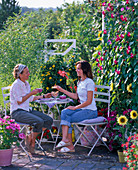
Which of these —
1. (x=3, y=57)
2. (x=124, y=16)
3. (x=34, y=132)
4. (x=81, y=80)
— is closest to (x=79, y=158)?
(x=34, y=132)

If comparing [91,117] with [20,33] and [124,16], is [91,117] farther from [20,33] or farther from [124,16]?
[20,33]

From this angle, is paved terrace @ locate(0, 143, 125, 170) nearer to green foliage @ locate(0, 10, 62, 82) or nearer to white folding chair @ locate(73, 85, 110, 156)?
white folding chair @ locate(73, 85, 110, 156)

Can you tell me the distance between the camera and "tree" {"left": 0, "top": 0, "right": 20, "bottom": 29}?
97.8 feet

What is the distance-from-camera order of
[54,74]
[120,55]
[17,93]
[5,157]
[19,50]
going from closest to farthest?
[5,157], [17,93], [120,55], [54,74], [19,50]

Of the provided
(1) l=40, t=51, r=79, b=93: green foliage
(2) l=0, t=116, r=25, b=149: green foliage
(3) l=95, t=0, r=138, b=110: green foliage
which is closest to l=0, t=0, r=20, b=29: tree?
(1) l=40, t=51, r=79, b=93: green foliage

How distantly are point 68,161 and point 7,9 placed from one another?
90.3ft

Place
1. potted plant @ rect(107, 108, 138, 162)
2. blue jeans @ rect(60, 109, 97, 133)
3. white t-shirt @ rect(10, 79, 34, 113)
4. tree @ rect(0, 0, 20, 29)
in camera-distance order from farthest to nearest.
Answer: tree @ rect(0, 0, 20, 29) < blue jeans @ rect(60, 109, 97, 133) < white t-shirt @ rect(10, 79, 34, 113) < potted plant @ rect(107, 108, 138, 162)

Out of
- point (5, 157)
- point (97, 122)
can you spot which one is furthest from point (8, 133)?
point (97, 122)

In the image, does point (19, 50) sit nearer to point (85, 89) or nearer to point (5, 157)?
point (85, 89)

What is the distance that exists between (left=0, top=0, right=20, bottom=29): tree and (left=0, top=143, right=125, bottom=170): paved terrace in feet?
85.7

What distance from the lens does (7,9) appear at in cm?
3011

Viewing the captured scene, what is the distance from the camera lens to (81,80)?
4855 mm

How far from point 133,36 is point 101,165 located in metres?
1.78

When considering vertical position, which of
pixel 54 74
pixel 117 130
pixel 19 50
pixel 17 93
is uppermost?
pixel 19 50
